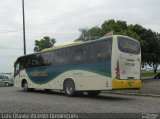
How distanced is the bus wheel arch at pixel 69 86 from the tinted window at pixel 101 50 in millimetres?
2622

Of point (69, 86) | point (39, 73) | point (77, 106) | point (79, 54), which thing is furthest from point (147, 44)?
point (77, 106)

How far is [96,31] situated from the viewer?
44750mm

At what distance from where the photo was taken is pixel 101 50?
19.3 m

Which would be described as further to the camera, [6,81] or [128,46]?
[6,81]

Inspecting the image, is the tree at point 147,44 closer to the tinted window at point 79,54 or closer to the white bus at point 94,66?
the white bus at point 94,66

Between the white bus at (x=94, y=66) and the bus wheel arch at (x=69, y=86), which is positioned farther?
the bus wheel arch at (x=69, y=86)

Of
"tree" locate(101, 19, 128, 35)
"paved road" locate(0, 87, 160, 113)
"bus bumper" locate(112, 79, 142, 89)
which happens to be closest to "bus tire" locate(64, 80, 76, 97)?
"paved road" locate(0, 87, 160, 113)

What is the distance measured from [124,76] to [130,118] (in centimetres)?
789

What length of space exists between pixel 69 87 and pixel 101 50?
404 cm

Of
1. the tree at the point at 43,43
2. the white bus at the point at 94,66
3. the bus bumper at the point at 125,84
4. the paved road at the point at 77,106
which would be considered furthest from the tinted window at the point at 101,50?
the tree at the point at 43,43

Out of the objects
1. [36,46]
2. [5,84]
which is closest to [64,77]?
[5,84]

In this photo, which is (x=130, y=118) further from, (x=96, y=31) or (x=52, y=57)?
(x=96, y=31)

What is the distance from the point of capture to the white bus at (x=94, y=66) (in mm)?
18750

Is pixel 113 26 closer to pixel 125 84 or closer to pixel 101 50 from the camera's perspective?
pixel 101 50
